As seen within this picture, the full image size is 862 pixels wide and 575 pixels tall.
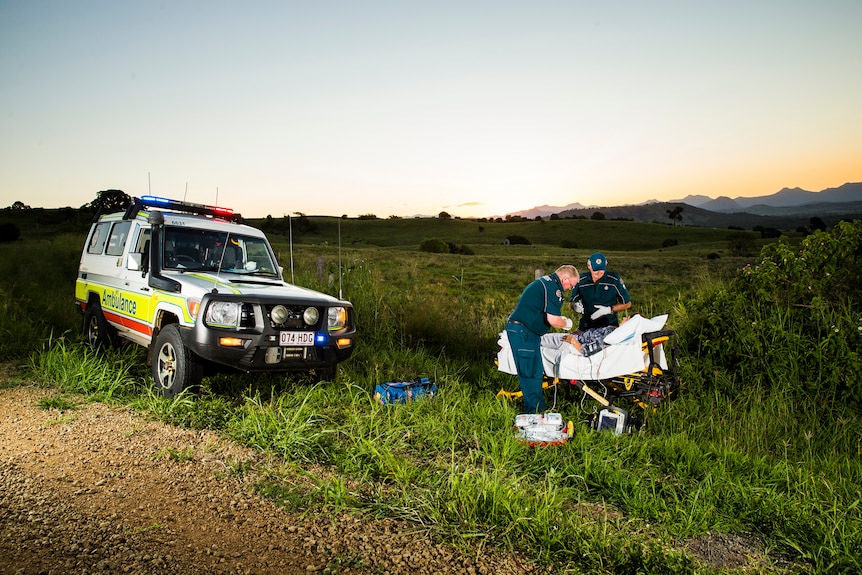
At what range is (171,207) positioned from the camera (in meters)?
7.47

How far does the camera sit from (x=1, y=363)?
7898mm

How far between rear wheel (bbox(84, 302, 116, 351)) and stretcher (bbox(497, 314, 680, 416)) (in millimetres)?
5454

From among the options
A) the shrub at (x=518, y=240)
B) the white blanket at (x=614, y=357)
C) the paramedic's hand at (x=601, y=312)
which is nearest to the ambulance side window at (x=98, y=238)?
the white blanket at (x=614, y=357)

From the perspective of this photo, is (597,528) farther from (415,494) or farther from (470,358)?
(470,358)

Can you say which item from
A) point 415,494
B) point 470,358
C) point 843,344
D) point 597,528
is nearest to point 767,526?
point 597,528

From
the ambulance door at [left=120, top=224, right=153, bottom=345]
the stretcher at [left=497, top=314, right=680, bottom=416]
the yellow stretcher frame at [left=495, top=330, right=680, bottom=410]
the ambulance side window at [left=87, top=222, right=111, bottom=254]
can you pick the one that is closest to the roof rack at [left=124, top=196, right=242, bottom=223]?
the ambulance door at [left=120, top=224, right=153, bottom=345]

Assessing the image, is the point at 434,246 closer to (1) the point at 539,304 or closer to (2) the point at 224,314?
(1) the point at 539,304

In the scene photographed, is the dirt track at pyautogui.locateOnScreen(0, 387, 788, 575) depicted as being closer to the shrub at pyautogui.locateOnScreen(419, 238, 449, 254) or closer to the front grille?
the front grille

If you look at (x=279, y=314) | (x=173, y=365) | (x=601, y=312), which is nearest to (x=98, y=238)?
(x=173, y=365)

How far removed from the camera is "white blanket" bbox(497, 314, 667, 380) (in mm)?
5527

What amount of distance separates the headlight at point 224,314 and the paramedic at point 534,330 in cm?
282

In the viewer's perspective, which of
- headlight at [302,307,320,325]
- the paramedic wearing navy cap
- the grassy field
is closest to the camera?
the grassy field

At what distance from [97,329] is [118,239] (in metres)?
1.30

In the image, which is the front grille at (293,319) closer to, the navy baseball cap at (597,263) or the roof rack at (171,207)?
the roof rack at (171,207)
